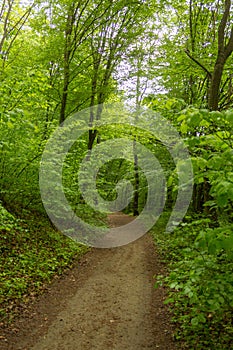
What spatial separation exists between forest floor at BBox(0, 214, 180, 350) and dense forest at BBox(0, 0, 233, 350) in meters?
0.38

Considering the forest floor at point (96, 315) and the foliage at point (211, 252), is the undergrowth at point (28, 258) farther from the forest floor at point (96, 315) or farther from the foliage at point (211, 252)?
the foliage at point (211, 252)

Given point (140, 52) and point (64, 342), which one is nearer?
point (64, 342)

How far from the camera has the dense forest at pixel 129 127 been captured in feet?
12.1

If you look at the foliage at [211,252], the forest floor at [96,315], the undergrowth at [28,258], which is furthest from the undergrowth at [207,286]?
the undergrowth at [28,258]

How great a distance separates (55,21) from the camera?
1112 cm

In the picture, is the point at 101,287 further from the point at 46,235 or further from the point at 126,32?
the point at 126,32

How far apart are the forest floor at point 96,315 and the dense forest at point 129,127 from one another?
0.38 m

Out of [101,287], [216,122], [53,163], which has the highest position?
[216,122]

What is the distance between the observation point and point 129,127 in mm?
9836

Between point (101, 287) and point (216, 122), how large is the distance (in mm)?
5964

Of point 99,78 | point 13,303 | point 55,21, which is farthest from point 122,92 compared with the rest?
point 13,303

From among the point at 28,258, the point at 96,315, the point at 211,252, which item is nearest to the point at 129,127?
the point at 28,258

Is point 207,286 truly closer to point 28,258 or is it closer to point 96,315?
point 96,315

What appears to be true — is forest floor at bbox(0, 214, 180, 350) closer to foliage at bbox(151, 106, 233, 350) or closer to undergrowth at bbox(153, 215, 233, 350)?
undergrowth at bbox(153, 215, 233, 350)
